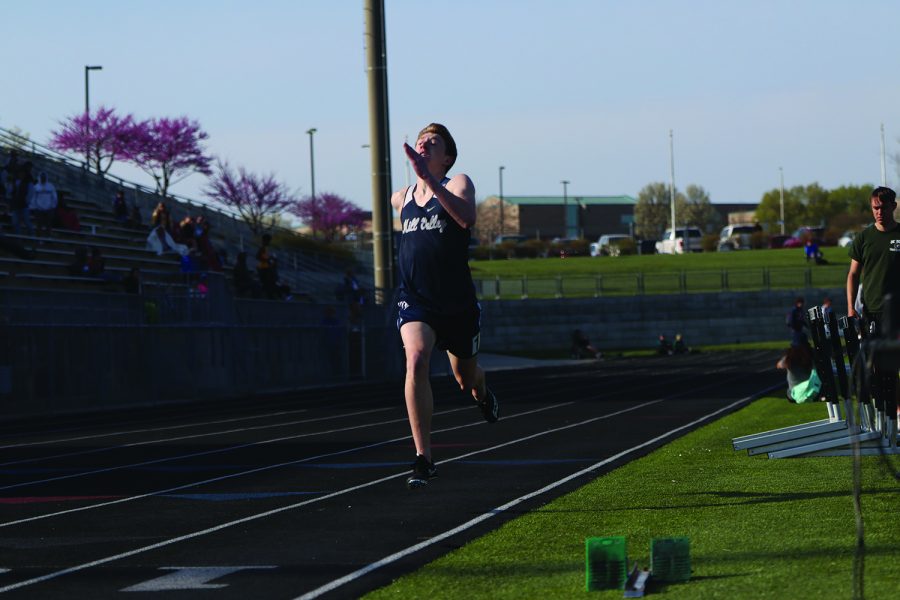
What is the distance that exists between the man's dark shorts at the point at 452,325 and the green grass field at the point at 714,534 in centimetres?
117

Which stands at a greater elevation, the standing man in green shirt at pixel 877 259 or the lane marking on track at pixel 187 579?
the standing man in green shirt at pixel 877 259

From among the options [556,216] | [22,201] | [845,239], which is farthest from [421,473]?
[556,216]

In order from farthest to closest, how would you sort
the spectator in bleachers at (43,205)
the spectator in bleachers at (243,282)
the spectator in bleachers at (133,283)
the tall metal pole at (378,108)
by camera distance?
the tall metal pole at (378,108)
the spectator in bleachers at (243,282)
the spectator in bleachers at (43,205)
the spectator in bleachers at (133,283)

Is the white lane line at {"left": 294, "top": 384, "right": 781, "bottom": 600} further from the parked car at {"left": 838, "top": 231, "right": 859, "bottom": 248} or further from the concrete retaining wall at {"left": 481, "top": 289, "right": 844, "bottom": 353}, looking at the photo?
the parked car at {"left": 838, "top": 231, "right": 859, "bottom": 248}

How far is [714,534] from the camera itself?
7.77m

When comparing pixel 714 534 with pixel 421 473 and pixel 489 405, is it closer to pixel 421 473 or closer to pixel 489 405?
pixel 421 473

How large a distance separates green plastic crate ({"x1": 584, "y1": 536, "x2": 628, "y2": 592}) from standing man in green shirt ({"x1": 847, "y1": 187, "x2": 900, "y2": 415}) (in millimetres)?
6320

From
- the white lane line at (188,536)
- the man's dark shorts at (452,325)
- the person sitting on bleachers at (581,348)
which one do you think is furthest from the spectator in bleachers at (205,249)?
the man's dark shorts at (452,325)

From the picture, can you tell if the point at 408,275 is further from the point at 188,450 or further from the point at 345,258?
the point at 345,258

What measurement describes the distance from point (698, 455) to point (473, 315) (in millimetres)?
4473

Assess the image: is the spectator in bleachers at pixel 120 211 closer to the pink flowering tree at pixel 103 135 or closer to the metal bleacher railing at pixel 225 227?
the metal bleacher railing at pixel 225 227

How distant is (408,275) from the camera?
9.17m

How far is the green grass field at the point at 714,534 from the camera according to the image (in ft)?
20.3

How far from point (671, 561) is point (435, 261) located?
11.1ft
